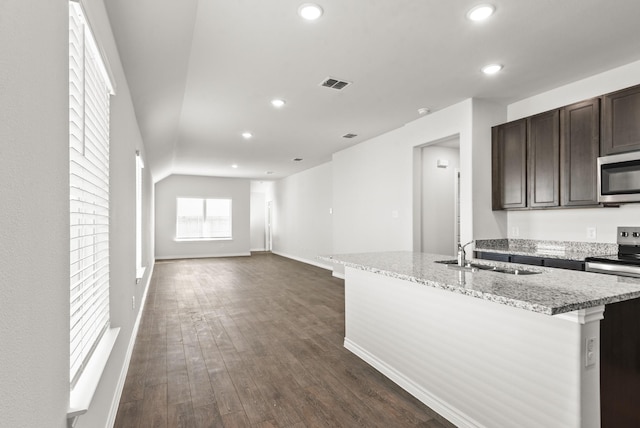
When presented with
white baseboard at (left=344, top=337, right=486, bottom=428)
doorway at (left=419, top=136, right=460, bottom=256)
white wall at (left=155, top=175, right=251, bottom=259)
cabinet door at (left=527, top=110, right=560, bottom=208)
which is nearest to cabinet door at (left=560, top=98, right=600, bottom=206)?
cabinet door at (left=527, top=110, right=560, bottom=208)

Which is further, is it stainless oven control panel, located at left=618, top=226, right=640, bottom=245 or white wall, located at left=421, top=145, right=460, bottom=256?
white wall, located at left=421, top=145, right=460, bottom=256

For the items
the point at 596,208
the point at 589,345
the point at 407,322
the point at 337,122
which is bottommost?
the point at 407,322

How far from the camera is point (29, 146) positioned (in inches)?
34.2

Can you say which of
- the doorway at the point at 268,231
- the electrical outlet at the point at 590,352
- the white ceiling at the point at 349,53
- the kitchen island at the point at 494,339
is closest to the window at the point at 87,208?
the white ceiling at the point at 349,53

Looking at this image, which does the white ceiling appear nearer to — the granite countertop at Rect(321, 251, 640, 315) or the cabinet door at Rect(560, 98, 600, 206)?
the cabinet door at Rect(560, 98, 600, 206)

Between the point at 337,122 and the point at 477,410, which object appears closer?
the point at 477,410

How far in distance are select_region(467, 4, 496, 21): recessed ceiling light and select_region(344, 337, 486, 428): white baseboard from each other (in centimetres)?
258

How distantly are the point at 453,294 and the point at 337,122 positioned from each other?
134 inches

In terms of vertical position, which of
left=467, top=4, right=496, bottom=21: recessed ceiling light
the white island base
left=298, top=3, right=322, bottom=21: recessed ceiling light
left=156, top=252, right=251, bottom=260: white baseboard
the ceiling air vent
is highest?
left=467, top=4, right=496, bottom=21: recessed ceiling light

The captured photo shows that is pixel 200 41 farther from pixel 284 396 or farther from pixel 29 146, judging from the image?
pixel 284 396

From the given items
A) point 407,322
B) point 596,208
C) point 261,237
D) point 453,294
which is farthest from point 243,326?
point 261,237

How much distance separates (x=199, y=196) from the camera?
1085 centimetres

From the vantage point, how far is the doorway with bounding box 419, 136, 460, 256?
526 cm

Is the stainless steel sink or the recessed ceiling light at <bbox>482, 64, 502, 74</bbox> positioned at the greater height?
the recessed ceiling light at <bbox>482, 64, 502, 74</bbox>
